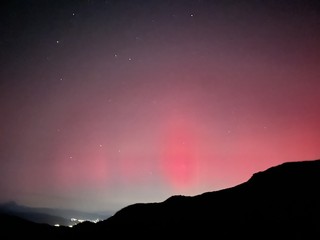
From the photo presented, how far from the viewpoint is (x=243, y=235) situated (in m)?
22.6

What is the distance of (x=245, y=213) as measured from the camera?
26547 millimetres

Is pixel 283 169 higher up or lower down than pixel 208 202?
higher up

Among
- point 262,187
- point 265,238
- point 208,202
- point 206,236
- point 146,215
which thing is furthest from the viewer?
point 146,215

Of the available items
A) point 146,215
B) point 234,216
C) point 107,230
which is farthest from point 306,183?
point 107,230

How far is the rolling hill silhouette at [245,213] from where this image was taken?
73.1 feet

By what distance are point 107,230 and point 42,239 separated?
48.7 feet

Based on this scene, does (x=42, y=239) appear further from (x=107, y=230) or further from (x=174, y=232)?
(x=174, y=232)

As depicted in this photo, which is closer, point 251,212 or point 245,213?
point 251,212

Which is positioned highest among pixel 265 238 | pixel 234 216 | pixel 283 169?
pixel 283 169

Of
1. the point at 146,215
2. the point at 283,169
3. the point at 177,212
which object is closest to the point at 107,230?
the point at 146,215

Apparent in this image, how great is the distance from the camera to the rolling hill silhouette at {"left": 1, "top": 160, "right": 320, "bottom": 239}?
22.3 m

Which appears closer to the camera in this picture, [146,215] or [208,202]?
[208,202]

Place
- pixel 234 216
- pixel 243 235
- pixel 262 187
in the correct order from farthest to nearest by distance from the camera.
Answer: pixel 262 187, pixel 234 216, pixel 243 235

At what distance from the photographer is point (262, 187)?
31.3m
